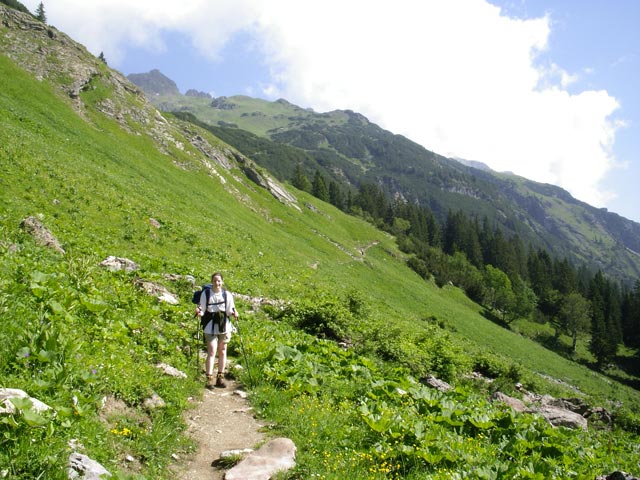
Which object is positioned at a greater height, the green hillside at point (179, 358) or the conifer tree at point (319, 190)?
the conifer tree at point (319, 190)

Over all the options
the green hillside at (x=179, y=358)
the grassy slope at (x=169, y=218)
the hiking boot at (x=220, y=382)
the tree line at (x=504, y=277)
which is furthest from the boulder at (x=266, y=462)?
the tree line at (x=504, y=277)

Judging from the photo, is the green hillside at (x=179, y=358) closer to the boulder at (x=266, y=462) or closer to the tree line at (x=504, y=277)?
the boulder at (x=266, y=462)

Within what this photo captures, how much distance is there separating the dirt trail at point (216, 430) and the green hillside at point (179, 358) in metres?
0.30

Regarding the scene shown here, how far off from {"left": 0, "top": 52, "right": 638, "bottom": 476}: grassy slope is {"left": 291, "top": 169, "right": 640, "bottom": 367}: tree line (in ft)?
90.8

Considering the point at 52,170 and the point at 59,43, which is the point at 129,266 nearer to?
the point at 52,170

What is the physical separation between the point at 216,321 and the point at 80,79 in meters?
56.5

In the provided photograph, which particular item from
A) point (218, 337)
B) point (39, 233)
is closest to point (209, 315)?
point (218, 337)

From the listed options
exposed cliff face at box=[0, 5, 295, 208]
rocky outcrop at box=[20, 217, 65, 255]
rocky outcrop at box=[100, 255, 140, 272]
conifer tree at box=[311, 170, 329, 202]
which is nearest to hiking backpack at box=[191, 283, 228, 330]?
rocky outcrop at box=[100, 255, 140, 272]

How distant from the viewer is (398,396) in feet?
32.9

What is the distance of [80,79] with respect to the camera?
172 ft

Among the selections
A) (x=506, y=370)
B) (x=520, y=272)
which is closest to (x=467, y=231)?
(x=520, y=272)

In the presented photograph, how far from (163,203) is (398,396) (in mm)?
26647

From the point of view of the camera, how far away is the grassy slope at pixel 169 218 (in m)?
20.1

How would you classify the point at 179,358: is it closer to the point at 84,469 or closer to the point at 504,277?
the point at 84,469
